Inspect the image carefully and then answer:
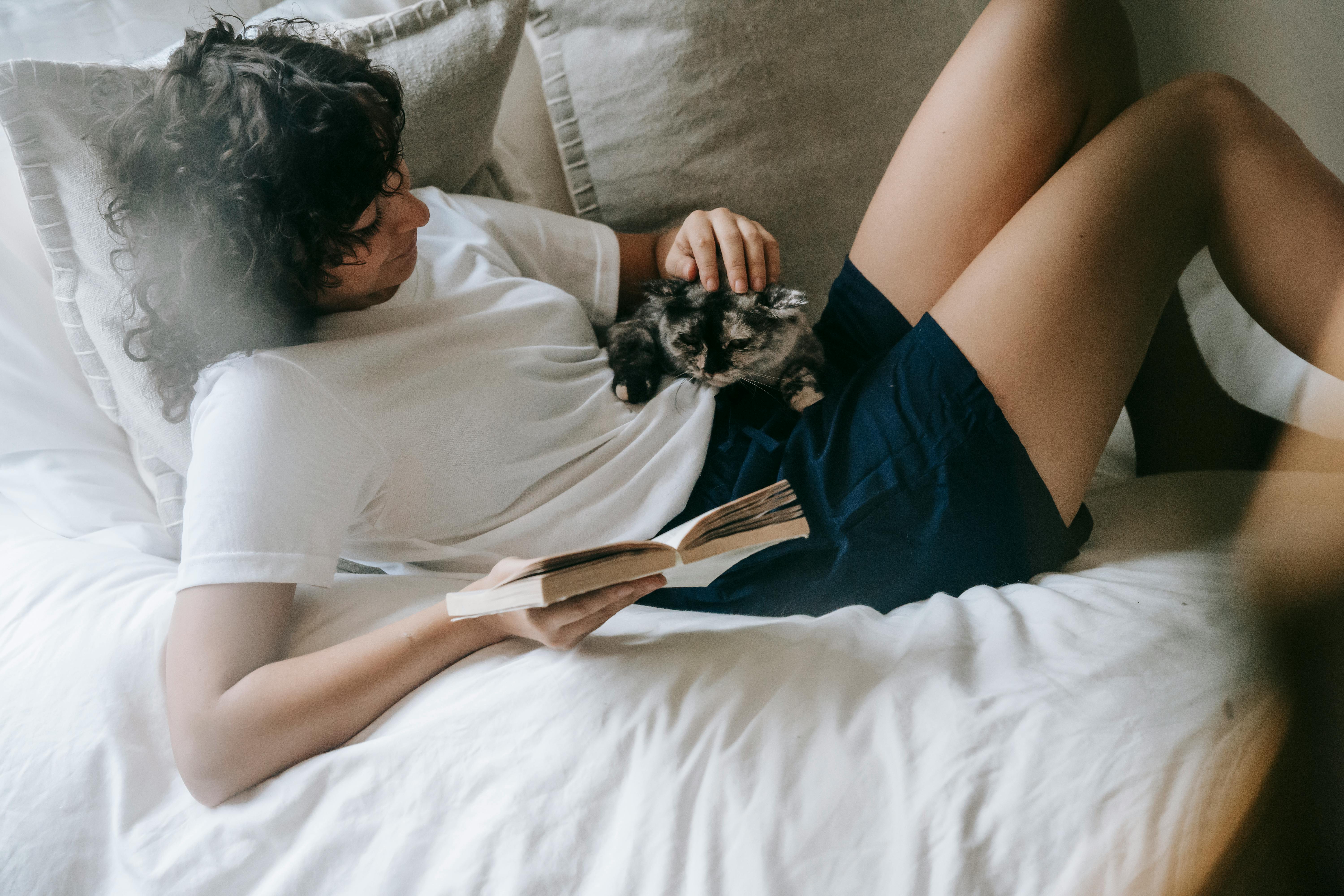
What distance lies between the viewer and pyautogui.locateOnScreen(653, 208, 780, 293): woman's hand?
0.90 meters

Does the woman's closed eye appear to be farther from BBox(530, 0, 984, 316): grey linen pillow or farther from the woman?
BBox(530, 0, 984, 316): grey linen pillow

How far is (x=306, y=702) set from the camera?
57 centimetres

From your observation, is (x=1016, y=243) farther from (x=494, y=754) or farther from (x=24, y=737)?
(x=24, y=737)

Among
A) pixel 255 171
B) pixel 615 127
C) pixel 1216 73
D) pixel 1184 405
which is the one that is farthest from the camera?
pixel 615 127

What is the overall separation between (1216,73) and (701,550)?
0.72 m

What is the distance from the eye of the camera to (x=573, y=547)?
0.78 meters

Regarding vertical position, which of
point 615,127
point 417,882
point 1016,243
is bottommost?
point 417,882

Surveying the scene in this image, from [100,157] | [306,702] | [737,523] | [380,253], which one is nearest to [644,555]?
[737,523]

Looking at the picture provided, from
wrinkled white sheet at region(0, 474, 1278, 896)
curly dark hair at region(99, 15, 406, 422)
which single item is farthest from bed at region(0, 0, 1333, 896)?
curly dark hair at region(99, 15, 406, 422)

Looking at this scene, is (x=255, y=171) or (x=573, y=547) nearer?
(x=255, y=171)

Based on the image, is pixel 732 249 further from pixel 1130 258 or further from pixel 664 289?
pixel 1130 258

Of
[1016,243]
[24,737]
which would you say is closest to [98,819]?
[24,737]

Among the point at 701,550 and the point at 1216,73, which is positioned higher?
the point at 1216,73

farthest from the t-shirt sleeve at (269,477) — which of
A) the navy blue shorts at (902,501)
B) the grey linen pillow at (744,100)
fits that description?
the grey linen pillow at (744,100)
